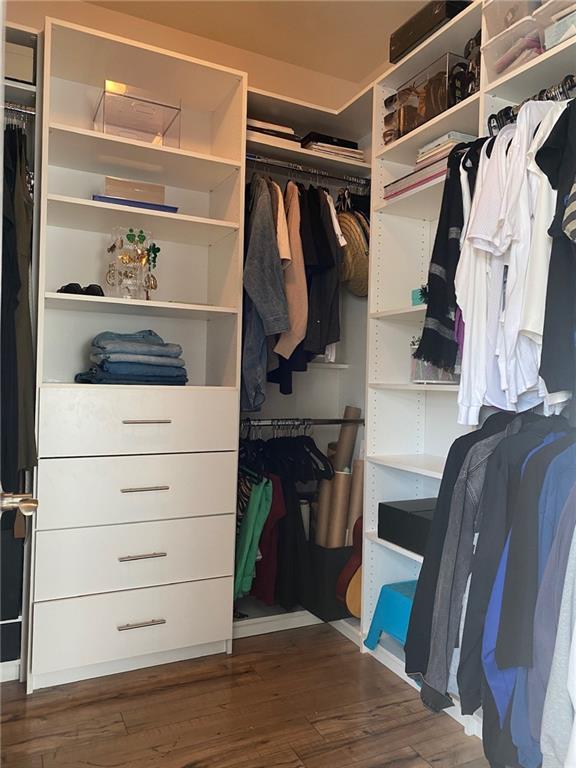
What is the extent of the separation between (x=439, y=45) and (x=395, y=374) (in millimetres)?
1215

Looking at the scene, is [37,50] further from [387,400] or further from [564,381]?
[564,381]

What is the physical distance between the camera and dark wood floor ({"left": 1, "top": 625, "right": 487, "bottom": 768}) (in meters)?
1.66

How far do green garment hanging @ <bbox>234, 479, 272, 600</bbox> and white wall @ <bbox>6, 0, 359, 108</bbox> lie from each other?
1.98 metres

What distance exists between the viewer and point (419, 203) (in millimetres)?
2268

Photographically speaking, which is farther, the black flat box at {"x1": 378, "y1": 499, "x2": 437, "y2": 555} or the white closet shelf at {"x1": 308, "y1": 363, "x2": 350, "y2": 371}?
the white closet shelf at {"x1": 308, "y1": 363, "x2": 350, "y2": 371}

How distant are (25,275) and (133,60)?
3.18 feet

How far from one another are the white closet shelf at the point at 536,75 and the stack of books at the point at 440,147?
24 cm

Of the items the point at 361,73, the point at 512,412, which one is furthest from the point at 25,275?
the point at 361,73

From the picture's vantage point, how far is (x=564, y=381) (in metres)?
1.35

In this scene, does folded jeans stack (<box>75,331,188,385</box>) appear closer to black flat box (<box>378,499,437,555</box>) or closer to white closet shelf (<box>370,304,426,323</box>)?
white closet shelf (<box>370,304,426,323</box>)

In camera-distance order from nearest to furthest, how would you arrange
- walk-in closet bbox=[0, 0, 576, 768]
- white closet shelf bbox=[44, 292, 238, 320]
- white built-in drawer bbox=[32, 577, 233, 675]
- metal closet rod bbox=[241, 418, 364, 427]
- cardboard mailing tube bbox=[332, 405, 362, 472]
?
1. walk-in closet bbox=[0, 0, 576, 768]
2. white built-in drawer bbox=[32, 577, 233, 675]
3. white closet shelf bbox=[44, 292, 238, 320]
4. metal closet rod bbox=[241, 418, 364, 427]
5. cardboard mailing tube bbox=[332, 405, 362, 472]

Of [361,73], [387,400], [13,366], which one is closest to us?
[13,366]

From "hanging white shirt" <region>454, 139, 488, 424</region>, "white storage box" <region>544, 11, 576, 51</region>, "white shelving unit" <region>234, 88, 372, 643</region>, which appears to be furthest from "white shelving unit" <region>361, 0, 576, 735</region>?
"white storage box" <region>544, 11, 576, 51</region>

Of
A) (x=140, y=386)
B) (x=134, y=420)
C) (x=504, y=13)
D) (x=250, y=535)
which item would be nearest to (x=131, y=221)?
(x=140, y=386)
